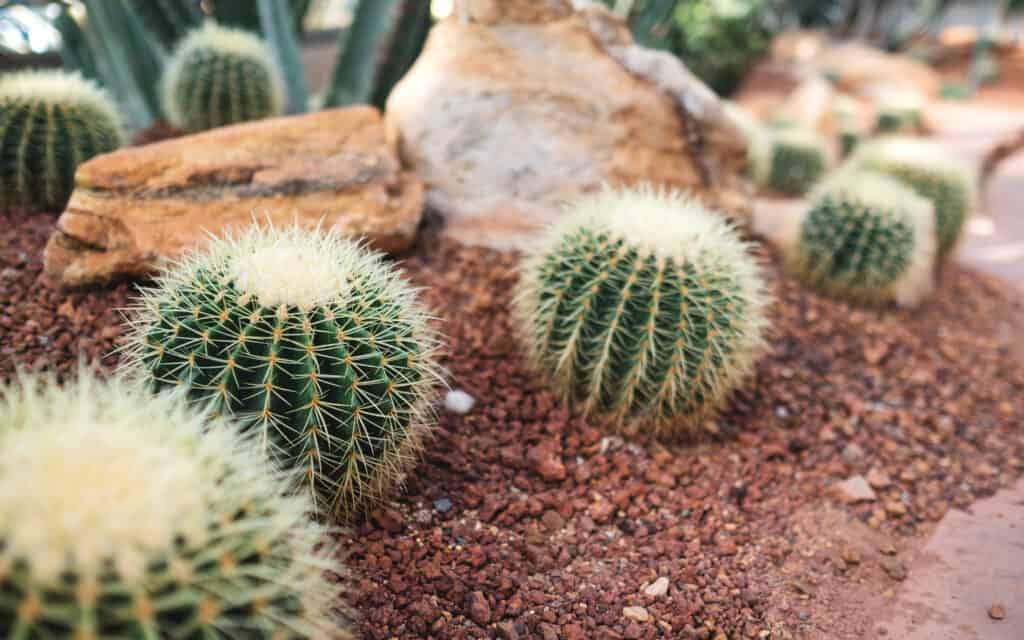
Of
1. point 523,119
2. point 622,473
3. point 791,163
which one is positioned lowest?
point 791,163

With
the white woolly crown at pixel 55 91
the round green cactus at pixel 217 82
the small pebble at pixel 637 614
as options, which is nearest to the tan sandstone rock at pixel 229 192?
the white woolly crown at pixel 55 91

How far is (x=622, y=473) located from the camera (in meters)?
2.75

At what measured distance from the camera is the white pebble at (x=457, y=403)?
9.48 ft

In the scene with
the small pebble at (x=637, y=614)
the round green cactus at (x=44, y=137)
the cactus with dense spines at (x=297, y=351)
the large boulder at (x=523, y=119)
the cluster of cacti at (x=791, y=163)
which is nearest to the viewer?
the cactus with dense spines at (x=297, y=351)

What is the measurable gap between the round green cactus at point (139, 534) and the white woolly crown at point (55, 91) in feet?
8.39

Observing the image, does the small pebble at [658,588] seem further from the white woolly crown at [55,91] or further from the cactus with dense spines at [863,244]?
the white woolly crown at [55,91]

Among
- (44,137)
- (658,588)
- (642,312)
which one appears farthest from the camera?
(44,137)

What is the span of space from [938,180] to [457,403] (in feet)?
15.3

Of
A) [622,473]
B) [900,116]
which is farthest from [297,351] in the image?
[900,116]

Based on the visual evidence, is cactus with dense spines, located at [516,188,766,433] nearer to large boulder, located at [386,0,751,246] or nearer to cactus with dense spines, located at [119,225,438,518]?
cactus with dense spines, located at [119,225,438,518]

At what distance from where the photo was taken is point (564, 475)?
8.84 ft

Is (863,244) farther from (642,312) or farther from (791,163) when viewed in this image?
(791,163)

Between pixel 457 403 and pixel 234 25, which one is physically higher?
pixel 234 25

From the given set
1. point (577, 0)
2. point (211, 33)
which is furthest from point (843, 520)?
point (211, 33)
